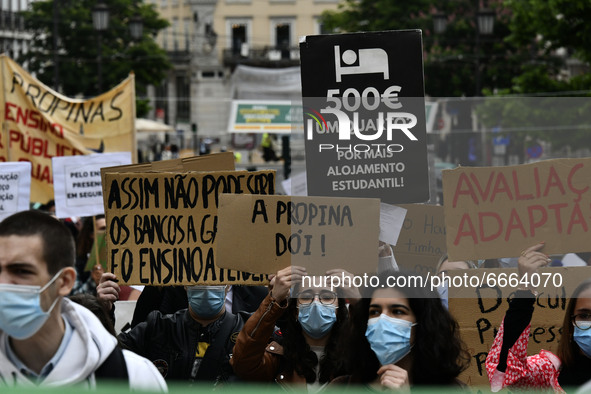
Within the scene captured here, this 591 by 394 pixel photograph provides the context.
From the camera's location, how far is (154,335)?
5594 millimetres

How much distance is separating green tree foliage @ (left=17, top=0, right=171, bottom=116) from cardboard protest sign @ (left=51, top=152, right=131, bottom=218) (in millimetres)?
31697

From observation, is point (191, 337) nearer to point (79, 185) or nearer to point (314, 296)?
point (314, 296)

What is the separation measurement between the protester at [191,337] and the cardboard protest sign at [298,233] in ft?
1.09

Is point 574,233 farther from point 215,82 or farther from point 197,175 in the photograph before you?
Answer: point 215,82

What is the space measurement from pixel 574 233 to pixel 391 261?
1022 millimetres

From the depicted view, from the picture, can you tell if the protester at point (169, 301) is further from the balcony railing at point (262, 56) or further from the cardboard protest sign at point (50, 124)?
the balcony railing at point (262, 56)

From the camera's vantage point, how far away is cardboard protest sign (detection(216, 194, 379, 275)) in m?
5.48

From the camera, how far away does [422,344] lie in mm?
4375

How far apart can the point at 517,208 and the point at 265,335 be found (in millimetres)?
1546

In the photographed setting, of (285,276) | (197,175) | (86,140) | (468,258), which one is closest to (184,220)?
(197,175)

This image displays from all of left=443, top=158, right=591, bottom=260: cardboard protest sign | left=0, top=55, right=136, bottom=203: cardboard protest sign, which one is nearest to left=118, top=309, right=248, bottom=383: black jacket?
left=443, top=158, right=591, bottom=260: cardboard protest sign

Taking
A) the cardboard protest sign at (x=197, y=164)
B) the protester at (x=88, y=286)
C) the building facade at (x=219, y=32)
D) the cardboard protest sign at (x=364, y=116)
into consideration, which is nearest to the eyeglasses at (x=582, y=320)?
the cardboard protest sign at (x=364, y=116)

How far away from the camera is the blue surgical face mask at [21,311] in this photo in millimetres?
3293

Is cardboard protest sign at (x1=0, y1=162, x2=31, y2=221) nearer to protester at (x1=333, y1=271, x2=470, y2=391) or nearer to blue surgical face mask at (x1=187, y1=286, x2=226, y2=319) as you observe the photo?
blue surgical face mask at (x1=187, y1=286, x2=226, y2=319)
